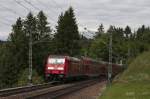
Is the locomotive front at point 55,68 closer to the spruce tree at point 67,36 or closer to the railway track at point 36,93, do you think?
the railway track at point 36,93

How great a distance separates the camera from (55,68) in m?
53.2

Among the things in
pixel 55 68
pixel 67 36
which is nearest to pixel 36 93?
pixel 55 68

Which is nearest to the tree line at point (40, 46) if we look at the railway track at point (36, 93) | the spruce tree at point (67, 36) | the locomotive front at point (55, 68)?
the spruce tree at point (67, 36)

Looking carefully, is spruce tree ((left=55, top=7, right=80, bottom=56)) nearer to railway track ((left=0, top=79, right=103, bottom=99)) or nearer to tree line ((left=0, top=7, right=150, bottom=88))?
tree line ((left=0, top=7, right=150, bottom=88))

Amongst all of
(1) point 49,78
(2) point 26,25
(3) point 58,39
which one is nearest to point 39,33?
(2) point 26,25

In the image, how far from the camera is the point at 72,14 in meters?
122

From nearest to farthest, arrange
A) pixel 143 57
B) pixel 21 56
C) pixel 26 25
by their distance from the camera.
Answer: pixel 143 57, pixel 21 56, pixel 26 25

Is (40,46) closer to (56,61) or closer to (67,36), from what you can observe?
(67,36)

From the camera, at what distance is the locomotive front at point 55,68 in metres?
52.4

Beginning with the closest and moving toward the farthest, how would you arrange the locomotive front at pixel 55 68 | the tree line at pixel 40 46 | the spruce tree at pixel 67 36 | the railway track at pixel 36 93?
the railway track at pixel 36 93
the locomotive front at pixel 55 68
the tree line at pixel 40 46
the spruce tree at pixel 67 36

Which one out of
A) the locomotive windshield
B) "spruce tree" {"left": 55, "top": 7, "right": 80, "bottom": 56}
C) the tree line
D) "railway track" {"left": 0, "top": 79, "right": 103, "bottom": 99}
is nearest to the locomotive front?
the locomotive windshield

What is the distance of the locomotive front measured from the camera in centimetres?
5244

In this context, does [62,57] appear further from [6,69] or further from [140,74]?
[6,69]

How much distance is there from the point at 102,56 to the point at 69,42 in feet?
128
